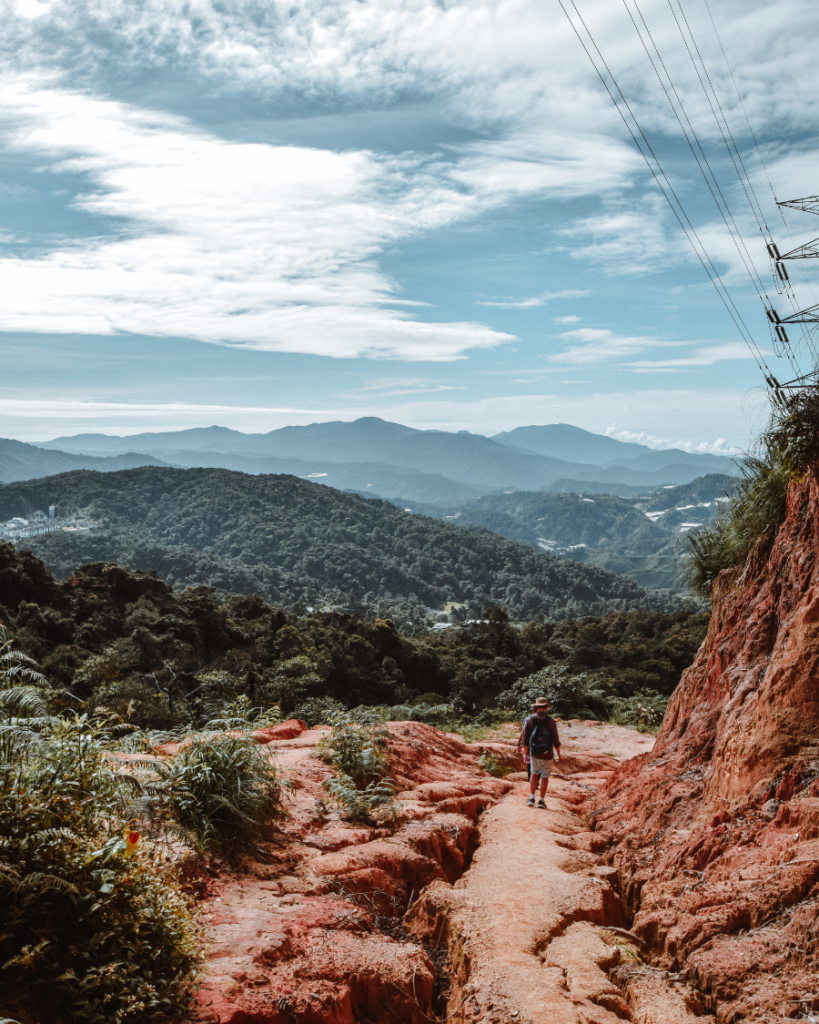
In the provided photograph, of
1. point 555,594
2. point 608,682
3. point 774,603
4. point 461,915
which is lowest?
point 555,594

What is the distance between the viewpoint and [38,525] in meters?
144

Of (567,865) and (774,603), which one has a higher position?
(774,603)

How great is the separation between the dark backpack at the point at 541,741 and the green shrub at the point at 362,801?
106 inches

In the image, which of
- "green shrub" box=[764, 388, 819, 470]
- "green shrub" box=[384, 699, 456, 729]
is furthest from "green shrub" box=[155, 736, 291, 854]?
"green shrub" box=[384, 699, 456, 729]

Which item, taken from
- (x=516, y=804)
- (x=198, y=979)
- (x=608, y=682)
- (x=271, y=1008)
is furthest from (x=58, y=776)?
(x=608, y=682)

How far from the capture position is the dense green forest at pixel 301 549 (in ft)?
344

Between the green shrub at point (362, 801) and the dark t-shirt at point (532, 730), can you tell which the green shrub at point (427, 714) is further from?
the green shrub at point (362, 801)

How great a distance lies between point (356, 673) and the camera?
3256cm

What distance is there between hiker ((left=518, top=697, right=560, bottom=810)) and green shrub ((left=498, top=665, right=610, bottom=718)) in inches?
462

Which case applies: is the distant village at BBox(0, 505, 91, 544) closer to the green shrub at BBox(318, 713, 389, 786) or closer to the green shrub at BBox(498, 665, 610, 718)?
the green shrub at BBox(498, 665, 610, 718)

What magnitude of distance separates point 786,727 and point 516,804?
461 cm

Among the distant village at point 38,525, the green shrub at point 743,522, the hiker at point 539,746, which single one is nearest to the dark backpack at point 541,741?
the hiker at point 539,746

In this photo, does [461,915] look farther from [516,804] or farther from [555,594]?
[555,594]

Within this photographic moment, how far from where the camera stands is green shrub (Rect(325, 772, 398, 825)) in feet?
23.8
